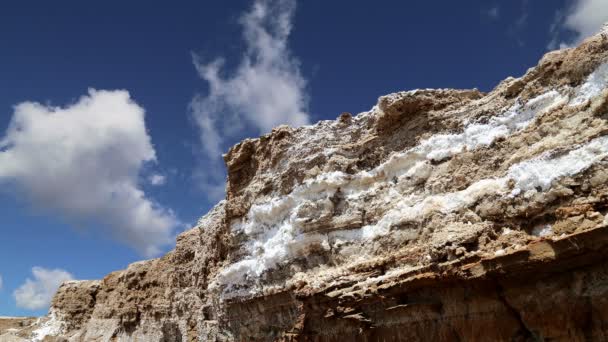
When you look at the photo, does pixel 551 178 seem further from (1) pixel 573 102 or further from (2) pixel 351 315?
(2) pixel 351 315

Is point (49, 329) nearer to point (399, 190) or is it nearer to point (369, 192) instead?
point (369, 192)

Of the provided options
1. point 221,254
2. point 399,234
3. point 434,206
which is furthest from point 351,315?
point 221,254

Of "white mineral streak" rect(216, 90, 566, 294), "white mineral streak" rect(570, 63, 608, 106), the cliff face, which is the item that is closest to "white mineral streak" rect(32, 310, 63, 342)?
the cliff face

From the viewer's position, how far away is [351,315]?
1197cm

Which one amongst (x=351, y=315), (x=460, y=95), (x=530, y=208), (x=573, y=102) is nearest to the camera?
(x=530, y=208)

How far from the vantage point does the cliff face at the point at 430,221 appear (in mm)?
9078

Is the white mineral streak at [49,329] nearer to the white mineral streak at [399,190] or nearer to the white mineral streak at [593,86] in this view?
the white mineral streak at [399,190]

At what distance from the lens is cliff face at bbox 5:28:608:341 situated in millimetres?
9078

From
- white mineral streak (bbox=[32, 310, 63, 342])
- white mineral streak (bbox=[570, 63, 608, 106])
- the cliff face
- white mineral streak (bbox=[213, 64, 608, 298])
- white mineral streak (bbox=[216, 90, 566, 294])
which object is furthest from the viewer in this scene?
white mineral streak (bbox=[32, 310, 63, 342])

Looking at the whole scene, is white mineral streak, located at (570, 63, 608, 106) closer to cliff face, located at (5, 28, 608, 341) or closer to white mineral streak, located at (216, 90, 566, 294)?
cliff face, located at (5, 28, 608, 341)

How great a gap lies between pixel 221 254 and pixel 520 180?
12.0 metres

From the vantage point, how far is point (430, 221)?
38.9 feet

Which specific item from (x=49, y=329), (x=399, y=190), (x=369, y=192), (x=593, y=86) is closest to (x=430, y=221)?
(x=399, y=190)

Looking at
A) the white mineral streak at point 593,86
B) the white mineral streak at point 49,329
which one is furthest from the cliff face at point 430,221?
the white mineral streak at point 49,329
